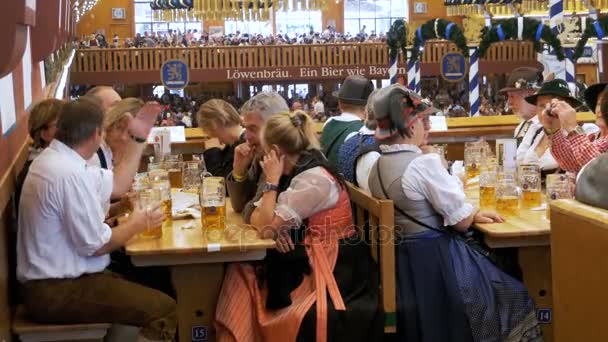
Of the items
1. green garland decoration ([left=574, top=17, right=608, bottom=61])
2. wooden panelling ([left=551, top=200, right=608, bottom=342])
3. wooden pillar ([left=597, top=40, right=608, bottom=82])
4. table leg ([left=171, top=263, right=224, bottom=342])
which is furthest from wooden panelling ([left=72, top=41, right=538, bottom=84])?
wooden panelling ([left=551, top=200, right=608, bottom=342])

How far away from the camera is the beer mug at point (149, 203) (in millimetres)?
3221

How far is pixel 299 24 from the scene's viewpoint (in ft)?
78.1

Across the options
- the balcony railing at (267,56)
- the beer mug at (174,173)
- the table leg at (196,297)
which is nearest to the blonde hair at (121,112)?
the beer mug at (174,173)

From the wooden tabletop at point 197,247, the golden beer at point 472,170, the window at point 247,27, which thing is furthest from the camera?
the window at point 247,27

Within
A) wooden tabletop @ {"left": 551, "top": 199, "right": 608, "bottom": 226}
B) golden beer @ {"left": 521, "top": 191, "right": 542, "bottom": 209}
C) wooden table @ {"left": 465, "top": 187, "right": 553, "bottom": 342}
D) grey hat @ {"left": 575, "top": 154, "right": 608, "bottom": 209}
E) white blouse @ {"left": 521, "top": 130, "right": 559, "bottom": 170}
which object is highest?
grey hat @ {"left": 575, "top": 154, "right": 608, "bottom": 209}

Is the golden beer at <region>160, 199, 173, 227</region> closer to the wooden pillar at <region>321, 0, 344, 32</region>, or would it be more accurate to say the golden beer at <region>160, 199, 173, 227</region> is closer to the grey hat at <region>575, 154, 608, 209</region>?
the grey hat at <region>575, 154, 608, 209</region>

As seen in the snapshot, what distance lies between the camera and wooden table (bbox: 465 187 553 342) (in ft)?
10.4

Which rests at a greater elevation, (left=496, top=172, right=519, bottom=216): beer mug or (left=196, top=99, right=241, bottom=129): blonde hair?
(left=196, top=99, right=241, bottom=129): blonde hair

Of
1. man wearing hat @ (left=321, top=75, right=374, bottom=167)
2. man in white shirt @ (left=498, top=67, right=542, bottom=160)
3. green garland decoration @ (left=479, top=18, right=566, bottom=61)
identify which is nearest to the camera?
man wearing hat @ (left=321, top=75, right=374, bottom=167)

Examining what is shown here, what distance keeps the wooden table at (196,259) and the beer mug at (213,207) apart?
0.04 meters

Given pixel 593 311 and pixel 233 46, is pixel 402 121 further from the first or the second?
pixel 233 46

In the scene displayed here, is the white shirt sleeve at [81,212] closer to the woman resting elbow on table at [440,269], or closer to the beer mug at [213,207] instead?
the beer mug at [213,207]

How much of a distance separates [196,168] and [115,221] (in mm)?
810

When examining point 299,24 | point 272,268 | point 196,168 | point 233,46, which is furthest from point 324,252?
point 299,24
